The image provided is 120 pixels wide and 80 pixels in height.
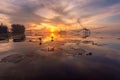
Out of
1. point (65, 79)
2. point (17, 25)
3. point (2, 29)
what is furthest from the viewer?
point (17, 25)

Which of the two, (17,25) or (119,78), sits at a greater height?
(17,25)

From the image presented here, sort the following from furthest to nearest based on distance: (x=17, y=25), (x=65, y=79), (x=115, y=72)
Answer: (x=17, y=25) < (x=115, y=72) < (x=65, y=79)

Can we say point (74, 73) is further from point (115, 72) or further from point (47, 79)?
point (115, 72)

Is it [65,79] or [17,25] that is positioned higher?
[17,25]

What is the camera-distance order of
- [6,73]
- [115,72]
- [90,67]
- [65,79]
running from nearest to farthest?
1. [65,79]
2. [6,73]
3. [115,72]
4. [90,67]

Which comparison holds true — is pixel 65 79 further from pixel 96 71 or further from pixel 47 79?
pixel 96 71

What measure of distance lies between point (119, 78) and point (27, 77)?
41.8ft

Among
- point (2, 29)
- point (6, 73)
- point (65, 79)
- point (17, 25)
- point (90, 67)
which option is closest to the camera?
point (65, 79)

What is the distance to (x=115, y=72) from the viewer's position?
19.8 metres

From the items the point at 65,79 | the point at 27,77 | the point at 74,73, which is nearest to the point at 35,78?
the point at 27,77

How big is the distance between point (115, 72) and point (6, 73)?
16.7 metres

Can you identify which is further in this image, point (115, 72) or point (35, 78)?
point (115, 72)

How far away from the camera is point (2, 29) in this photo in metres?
150

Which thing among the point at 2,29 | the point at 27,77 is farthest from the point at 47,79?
the point at 2,29
